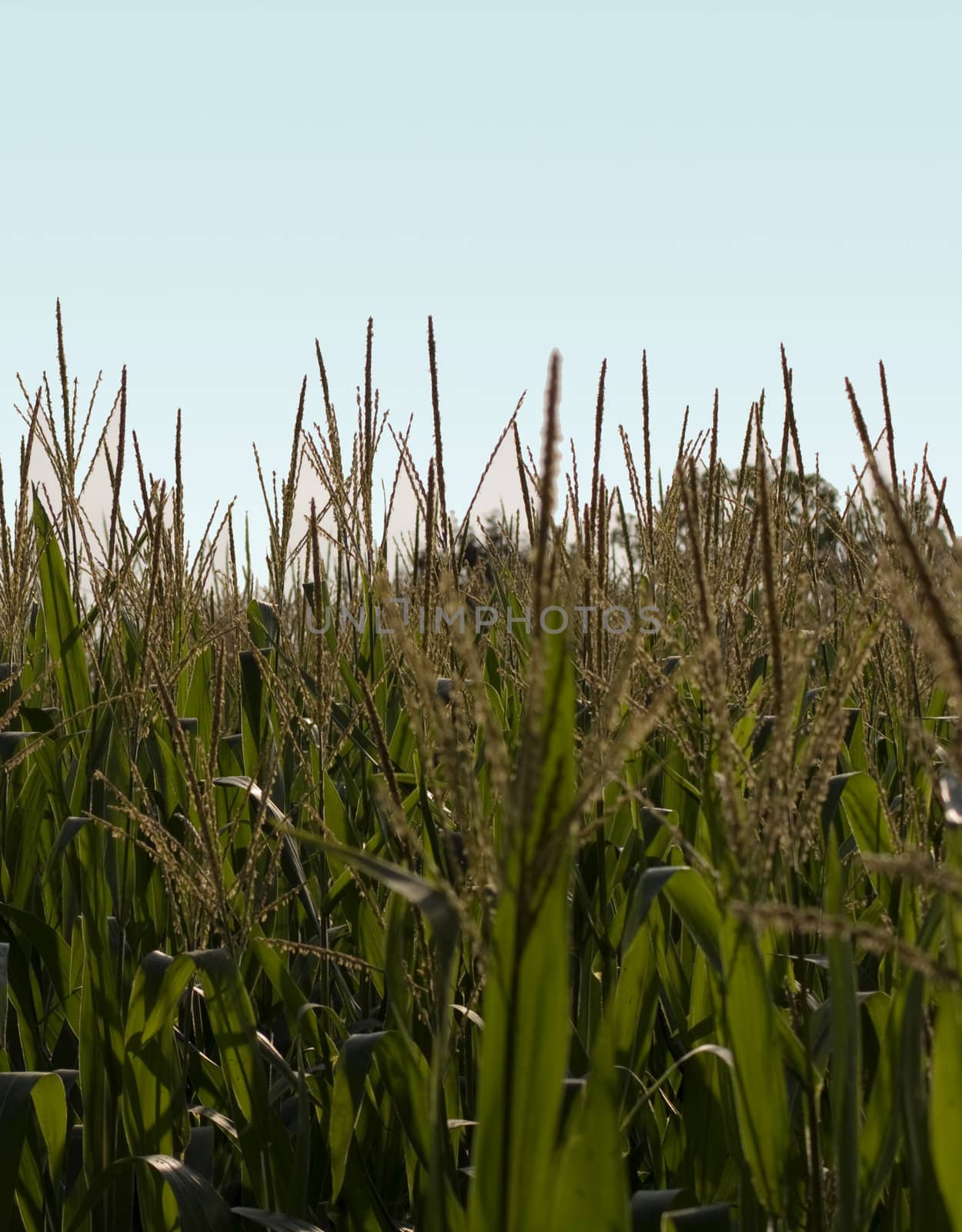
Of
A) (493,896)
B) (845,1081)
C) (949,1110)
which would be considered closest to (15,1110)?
(493,896)

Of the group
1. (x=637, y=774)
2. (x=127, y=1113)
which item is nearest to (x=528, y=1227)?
(x=127, y=1113)

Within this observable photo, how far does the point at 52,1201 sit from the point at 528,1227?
3.98 ft

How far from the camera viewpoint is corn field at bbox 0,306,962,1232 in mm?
804

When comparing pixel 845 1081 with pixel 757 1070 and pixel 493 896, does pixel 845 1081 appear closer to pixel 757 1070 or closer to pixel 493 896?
pixel 757 1070

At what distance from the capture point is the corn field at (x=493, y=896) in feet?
2.64

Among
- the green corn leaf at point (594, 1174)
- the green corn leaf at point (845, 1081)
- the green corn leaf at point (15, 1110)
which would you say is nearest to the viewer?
the green corn leaf at point (594, 1174)

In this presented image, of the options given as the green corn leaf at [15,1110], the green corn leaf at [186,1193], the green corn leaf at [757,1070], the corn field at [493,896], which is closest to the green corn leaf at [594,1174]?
the corn field at [493,896]

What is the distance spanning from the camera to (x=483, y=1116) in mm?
804

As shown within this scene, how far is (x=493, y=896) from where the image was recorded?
1068 mm

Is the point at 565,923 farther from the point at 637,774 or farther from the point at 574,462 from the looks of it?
the point at 574,462

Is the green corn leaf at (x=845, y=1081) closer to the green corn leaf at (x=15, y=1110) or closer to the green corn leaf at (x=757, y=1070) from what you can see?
the green corn leaf at (x=757, y=1070)

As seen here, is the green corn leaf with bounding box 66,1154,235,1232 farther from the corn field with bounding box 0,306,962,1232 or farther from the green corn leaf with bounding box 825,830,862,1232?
the green corn leaf with bounding box 825,830,862,1232

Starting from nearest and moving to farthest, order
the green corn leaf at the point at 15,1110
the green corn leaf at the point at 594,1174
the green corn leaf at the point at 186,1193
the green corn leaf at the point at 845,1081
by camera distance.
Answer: the green corn leaf at the point at 594,1174 < the green corn leaf at the point at 845,1081 < the green corn leaf at the point at 186,1193 < the green corn leaf at the point at 15,1110

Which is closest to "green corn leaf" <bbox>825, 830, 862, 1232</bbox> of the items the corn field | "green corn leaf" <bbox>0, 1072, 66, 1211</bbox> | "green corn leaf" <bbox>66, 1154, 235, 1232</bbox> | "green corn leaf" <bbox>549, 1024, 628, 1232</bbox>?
the corn field
